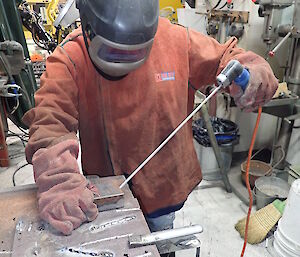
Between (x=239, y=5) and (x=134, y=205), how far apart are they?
2116mm

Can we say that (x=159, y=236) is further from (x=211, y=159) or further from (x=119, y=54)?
(x=211, y=159)

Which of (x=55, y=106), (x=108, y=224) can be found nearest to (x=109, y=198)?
(x=108, y=224)

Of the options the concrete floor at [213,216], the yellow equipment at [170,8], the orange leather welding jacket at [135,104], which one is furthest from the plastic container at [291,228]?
the yellow equipment at [170,8]

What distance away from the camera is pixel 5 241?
656mm

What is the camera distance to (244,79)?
93 centimetres

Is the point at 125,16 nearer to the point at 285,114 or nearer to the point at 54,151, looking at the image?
the point at 54,151

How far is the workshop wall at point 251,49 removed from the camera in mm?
2248

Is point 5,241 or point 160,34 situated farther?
point 160,34

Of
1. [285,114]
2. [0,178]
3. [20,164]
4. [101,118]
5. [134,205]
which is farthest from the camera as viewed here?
[20,164]

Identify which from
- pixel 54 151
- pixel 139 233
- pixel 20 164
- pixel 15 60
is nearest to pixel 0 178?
pixel 20 164

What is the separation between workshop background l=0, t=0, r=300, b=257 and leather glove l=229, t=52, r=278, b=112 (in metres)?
0.99

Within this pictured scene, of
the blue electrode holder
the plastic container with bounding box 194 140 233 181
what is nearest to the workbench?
the blue electrode holder

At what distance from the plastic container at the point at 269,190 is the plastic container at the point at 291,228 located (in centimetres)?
37

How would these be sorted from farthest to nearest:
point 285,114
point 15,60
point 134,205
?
point 15,60 → point 285,114 → point 134,205
